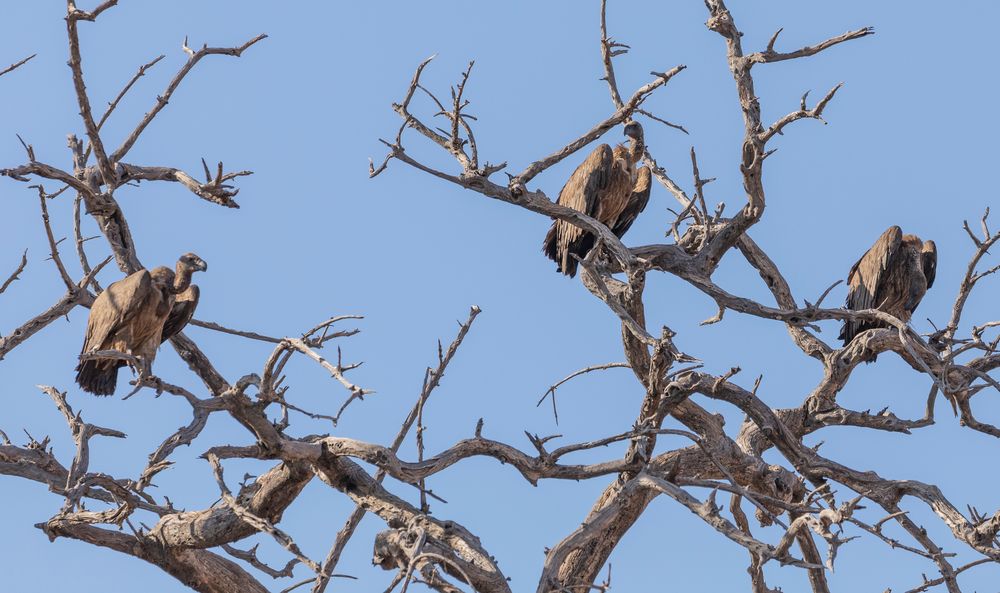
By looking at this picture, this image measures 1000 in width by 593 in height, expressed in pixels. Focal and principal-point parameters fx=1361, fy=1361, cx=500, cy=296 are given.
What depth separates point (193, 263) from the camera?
776 cm

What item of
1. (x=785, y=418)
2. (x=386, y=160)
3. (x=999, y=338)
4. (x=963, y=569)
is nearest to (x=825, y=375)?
(x=785, y=418)

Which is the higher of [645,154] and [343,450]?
[645,154]

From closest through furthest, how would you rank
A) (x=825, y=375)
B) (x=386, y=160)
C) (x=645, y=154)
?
(x=386, y=160) → (x=825, y=375) → (x=645, y=154)

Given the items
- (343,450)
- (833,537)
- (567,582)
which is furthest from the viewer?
(567,582)

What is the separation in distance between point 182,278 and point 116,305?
1.87ft

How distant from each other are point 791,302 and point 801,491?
57.7 inches

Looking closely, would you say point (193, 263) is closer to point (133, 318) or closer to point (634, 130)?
point (133, 318)

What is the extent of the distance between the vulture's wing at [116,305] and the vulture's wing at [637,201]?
3.44 metres

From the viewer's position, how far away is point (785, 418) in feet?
23.9

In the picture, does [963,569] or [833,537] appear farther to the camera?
[963,569]

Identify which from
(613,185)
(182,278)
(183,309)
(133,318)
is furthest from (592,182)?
(133,318)

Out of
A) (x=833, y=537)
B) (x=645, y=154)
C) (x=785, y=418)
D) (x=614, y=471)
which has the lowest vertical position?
(x=833, y=537)

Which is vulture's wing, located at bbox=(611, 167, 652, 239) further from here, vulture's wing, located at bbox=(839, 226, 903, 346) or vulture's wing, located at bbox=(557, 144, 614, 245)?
vulture's wing, located at bbox=(839, 226, 903, 346)

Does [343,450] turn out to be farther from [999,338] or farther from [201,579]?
[999,338]
